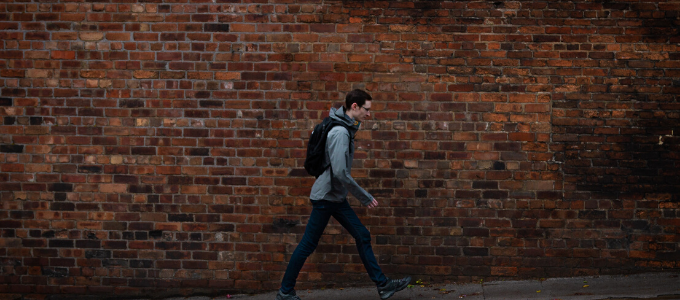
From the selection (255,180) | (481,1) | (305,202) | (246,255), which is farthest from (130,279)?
(481,1)

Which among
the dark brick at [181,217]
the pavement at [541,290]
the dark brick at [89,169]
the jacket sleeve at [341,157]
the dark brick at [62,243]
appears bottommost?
the pavement at [541,290]

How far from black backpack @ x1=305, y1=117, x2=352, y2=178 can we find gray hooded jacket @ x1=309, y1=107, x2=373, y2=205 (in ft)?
0.11

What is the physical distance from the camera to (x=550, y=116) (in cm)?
475

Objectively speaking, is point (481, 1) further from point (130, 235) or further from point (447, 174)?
point (130, 235)

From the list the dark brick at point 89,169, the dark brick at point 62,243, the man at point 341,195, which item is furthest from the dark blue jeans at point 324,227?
the dark brick at point 62,243

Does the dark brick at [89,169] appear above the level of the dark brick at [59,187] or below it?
above

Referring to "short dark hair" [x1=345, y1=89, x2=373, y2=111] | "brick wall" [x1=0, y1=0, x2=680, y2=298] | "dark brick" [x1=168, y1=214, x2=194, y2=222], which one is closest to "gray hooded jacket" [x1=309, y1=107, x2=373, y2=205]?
"short dark hair" [x1=345, y1=89, x2=373, y2=111]

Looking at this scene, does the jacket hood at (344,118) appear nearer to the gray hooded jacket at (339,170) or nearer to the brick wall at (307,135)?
the gray hooded jacket at (339,170)

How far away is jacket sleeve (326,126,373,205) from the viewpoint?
153 inches

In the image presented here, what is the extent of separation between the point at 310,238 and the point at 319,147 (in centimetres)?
78

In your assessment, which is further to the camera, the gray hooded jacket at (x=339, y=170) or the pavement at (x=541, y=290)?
the pavement at (x=541, y=290)

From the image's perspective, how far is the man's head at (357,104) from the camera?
4.01m

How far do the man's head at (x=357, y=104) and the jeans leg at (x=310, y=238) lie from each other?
771 millimetres

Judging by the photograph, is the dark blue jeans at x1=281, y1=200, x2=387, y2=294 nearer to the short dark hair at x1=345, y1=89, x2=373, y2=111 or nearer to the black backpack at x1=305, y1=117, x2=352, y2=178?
the black backpack at x1=305, y1=117, x2=352, y2=178
